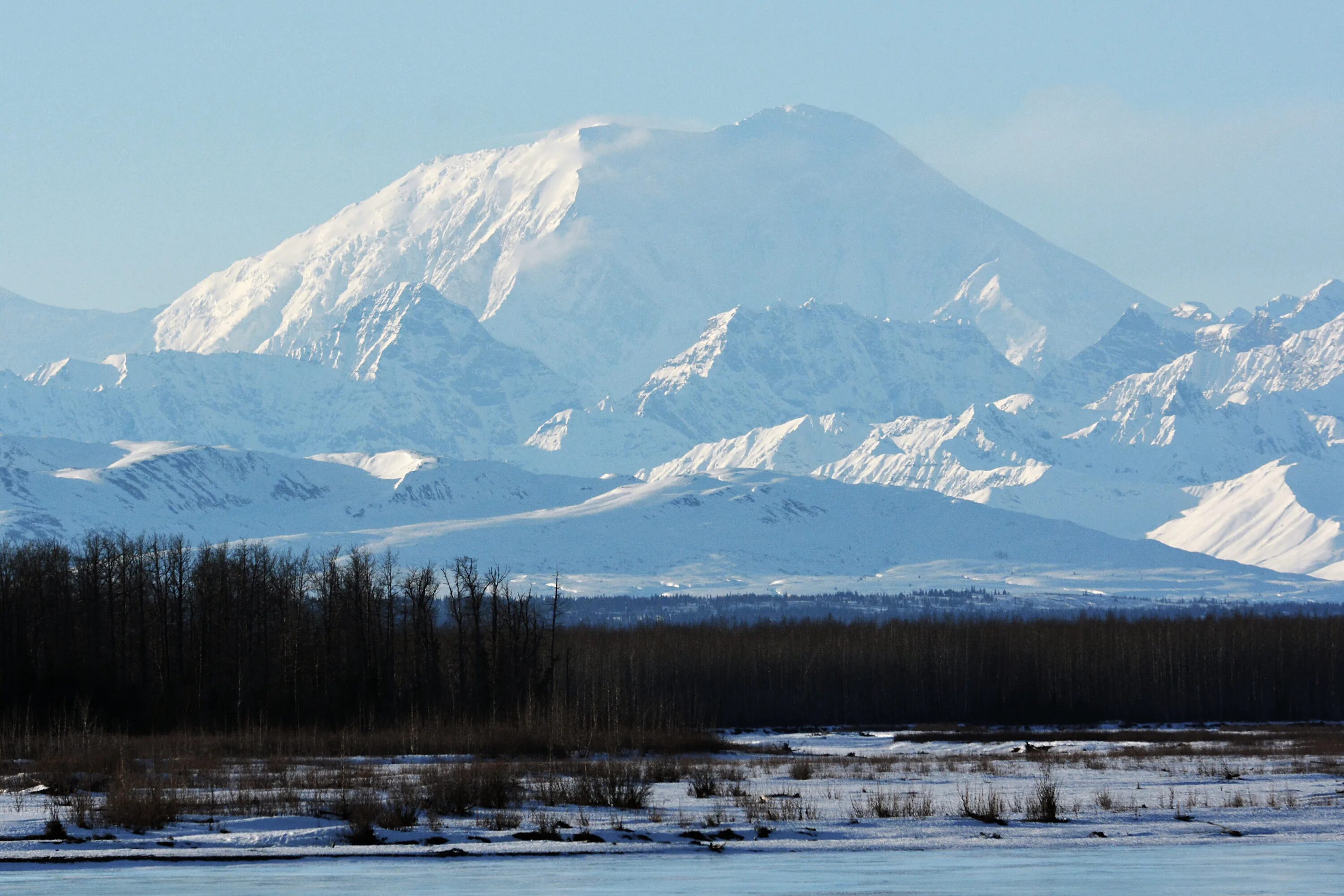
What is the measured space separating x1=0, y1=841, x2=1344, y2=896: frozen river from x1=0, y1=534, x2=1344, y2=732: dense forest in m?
27.4

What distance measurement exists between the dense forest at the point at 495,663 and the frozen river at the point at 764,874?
27435mm

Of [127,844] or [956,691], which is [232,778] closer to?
[127,844]

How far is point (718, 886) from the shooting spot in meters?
35.5

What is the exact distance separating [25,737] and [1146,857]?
4524 centimetres

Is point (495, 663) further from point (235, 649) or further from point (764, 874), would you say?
point (764, 874)

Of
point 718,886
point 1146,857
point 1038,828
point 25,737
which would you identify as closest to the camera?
point 718,886

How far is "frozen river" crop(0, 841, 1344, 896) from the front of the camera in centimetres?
3503

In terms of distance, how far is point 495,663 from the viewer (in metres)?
110

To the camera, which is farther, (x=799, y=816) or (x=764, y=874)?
(x=799, y=816)

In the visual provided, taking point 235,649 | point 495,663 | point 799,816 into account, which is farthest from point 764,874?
point 235,649

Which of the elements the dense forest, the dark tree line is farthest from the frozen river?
the dark tree line

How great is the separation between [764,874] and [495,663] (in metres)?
73.6

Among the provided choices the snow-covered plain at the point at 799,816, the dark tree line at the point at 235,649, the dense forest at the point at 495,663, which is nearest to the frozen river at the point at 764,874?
the snow-covered plain at the point at 799,816

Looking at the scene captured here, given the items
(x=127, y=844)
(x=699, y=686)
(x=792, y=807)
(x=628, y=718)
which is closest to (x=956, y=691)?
(x=699, y=686)
